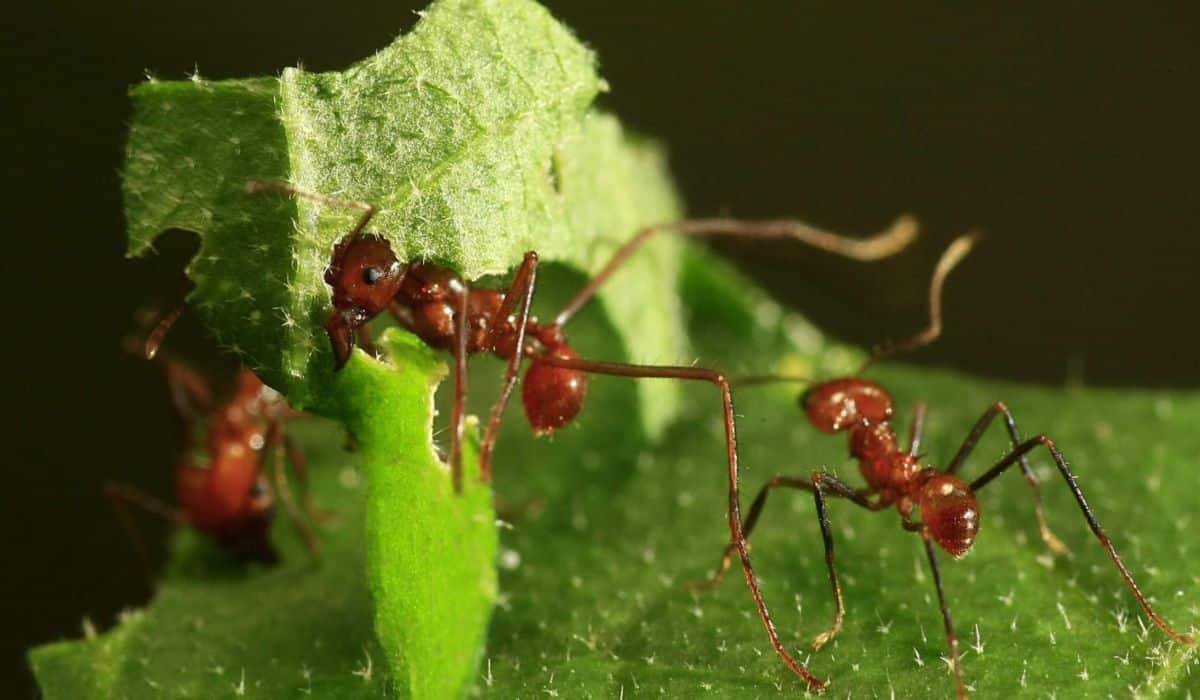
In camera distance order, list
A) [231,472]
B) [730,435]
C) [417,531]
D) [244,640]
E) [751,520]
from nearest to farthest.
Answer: [417,531], [730,435], [244,640], [751,520], [231,472]

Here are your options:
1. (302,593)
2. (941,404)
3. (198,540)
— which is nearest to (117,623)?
(302,593)

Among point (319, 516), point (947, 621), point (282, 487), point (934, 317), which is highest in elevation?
point (934, 317)

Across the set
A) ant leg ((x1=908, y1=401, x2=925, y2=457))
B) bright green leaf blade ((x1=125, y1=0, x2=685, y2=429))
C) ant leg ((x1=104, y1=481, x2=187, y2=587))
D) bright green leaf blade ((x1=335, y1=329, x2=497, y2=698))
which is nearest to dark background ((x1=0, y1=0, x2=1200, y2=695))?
ant leg ((x1=104, y1=481, x2=187, y2=587))

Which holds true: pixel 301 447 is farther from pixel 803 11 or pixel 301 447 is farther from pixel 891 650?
pixel 803 11

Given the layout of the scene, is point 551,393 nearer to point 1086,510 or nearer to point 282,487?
point 282,487

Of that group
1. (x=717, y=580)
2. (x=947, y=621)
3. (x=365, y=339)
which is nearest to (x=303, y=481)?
(x=365, y=339)

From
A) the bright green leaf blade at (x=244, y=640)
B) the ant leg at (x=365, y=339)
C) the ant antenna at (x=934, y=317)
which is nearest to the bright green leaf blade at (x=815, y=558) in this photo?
the ant antenna at (x=934, y=317)

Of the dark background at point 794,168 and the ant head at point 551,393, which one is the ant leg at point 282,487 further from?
the dark background at point 794,168
